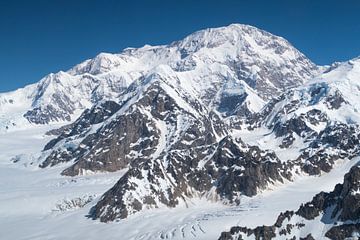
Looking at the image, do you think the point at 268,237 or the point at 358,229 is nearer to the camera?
the point at 358,229

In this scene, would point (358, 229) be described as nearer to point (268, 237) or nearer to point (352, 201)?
point (352, 201)

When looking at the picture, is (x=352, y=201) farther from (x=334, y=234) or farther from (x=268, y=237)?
(x=268, y=237)

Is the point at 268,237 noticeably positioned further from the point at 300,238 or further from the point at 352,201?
the point at 352,201

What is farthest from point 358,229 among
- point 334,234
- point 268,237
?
point 268,237

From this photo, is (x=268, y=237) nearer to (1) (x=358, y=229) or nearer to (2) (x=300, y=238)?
(2) (x=300, y=238)

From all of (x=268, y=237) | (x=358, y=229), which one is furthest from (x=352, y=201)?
(x=268, y=237)

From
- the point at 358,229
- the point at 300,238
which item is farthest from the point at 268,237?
the point at 358,229
